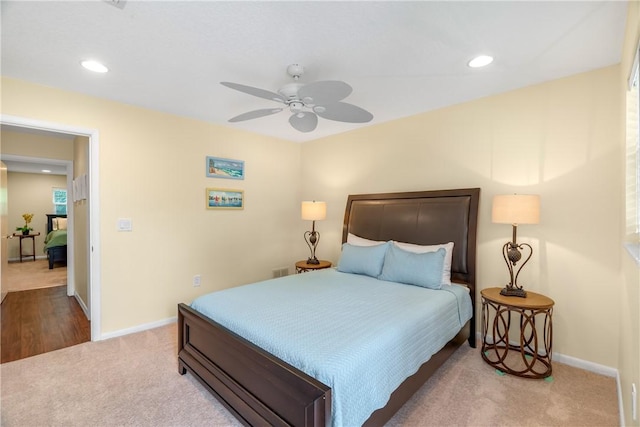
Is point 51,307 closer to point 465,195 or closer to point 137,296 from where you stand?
point 137,296

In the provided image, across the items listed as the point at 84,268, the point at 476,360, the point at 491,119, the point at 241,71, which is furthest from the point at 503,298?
the point at 84,268

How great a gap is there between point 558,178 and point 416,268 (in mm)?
1451

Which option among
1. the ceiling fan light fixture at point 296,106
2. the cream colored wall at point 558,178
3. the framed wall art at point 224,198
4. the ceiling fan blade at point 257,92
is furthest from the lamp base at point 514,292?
the framed wall art at point 224,198

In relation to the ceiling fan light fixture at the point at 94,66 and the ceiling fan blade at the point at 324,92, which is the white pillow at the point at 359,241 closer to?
the ceiling fan blade at the point at 324,92

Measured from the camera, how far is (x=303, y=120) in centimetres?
243

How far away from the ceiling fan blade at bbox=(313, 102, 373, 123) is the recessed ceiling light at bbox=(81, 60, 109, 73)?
1.76m

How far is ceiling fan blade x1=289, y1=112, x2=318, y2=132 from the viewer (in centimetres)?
238

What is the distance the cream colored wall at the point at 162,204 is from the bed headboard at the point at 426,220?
1543mm

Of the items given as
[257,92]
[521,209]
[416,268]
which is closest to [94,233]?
[257,92]

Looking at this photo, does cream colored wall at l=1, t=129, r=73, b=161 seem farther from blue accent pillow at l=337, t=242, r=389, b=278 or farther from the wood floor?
blue accent pillow at l=337, t=242, r=389, b=278

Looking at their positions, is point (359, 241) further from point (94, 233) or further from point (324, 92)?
point (94, 233)

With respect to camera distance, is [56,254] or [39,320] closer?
[39,320]

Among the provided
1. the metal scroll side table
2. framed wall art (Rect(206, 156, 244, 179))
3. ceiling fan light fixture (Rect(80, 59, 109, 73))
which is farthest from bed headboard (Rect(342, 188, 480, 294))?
ceiling fan light fixture (Rect(80, 59, 109, 73))

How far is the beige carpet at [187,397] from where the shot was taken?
187cm
